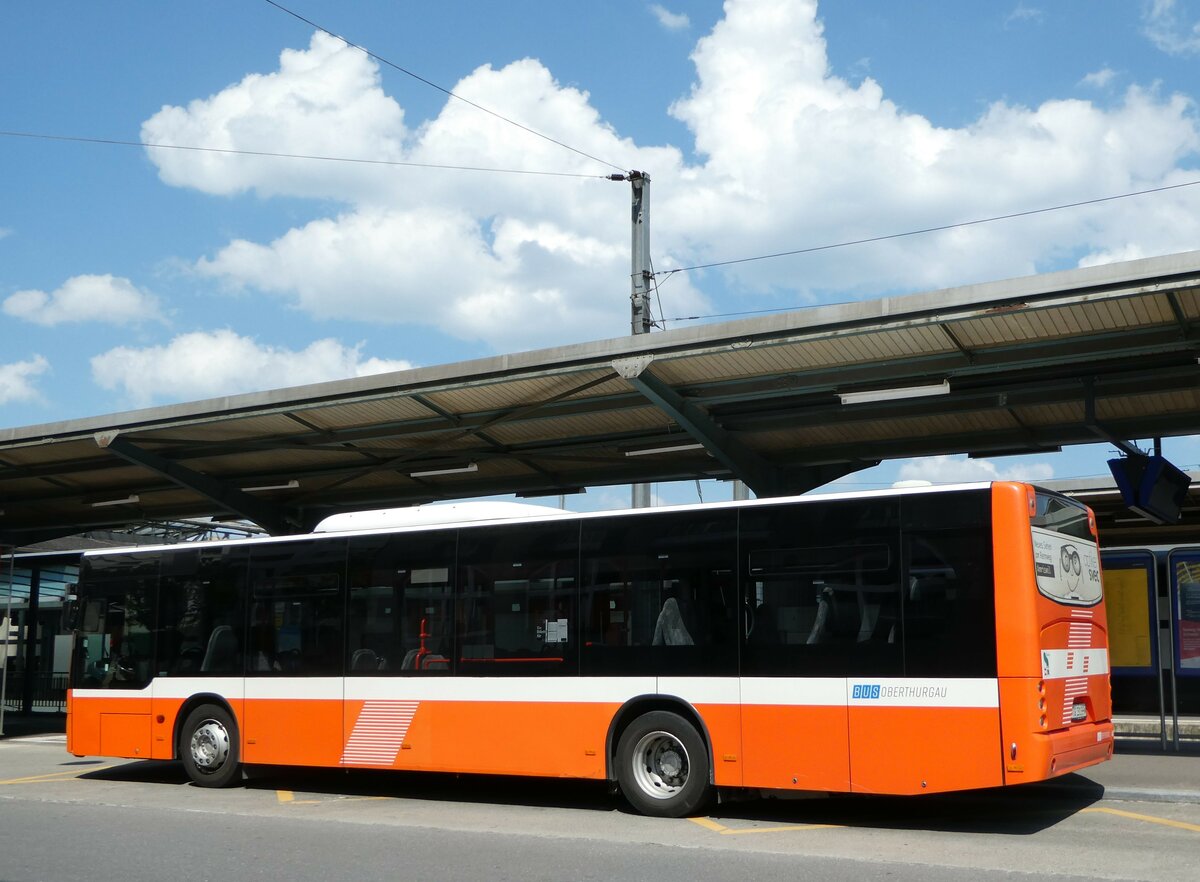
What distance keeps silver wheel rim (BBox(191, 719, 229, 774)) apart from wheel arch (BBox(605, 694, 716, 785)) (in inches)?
199

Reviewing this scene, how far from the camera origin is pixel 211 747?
14070mm

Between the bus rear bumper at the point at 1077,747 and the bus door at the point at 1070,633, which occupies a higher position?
Result: the bus door at the point at 1070,633

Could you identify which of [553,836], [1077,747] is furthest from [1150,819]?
[553,836]

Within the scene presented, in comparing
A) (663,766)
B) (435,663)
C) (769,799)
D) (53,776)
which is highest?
(435,663)

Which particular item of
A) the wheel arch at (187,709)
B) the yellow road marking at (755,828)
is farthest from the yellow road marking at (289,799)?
the yellow road marking at (755,828)

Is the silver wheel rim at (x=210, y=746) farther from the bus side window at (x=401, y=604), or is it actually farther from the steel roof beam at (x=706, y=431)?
the steel roof beam at (x=706, y=431)

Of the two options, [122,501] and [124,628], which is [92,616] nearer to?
[124,628]

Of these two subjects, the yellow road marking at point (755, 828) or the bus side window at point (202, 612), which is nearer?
the yellow road marking at point (755, 828)

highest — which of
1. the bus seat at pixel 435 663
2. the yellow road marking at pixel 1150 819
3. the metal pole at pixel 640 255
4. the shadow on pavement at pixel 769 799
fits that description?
the metal pole at pixel 640 255

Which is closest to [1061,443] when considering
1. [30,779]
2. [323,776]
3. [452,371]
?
[452,371]

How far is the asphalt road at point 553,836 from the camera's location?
27.3 feet

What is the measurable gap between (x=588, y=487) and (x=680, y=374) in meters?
6.50

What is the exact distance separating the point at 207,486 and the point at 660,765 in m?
11.9

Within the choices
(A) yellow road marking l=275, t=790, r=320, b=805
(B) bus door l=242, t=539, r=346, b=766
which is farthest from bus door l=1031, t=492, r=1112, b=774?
(A) yellow road marking l=275, t=790, r=320, b=805
